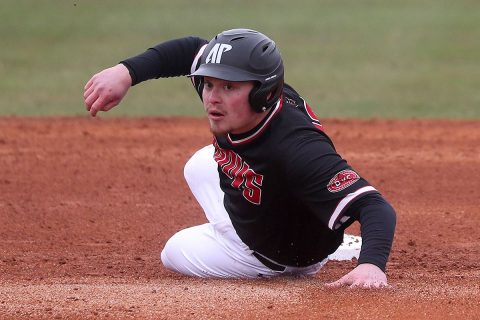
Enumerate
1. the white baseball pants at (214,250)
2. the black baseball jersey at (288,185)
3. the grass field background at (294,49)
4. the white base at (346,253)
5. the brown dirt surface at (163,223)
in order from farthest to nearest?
the grass field background at (294,49) → the white base at (346,253) → the white baseball pants at (214,250) → the black baseball jersey at (288,185) → the brown dirt surface at (163,223)

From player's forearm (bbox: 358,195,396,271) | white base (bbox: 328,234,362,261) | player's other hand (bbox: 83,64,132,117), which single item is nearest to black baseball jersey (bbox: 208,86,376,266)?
player's forearm (bbox: 358,195,396,271)

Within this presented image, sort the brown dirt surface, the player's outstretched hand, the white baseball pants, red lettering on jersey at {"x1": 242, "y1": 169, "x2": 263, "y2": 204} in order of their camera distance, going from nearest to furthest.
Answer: the brown dirt surface < the player's outstretched hand < red lettering on jersey at {"x1": 242, "y1": 169, "x2": 263, "y2": 204} < the white baseball pants

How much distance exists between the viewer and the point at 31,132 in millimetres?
9406

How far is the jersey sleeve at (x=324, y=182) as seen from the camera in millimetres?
4359

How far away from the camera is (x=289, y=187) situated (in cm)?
451

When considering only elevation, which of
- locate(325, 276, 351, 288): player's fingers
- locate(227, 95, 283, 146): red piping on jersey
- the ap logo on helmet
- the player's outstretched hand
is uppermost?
the ap logo on helmet

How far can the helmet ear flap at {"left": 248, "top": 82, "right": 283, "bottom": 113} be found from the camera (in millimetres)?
4434

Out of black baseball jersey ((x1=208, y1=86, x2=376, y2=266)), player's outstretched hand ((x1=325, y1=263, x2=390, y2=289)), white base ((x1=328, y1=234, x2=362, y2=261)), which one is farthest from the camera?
white base ((x1=328, y1=234, x2=362, y2=261))

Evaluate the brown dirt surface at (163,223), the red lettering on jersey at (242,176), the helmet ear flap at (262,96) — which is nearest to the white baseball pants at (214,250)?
the brown dirt surface at (163,223)

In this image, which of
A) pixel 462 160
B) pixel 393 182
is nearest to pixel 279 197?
pixel 393 182

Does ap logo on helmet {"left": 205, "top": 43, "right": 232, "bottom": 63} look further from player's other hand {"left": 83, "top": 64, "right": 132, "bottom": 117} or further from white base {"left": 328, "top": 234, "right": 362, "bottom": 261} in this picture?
white base {"left": 328, "top": 234, "right": 362, "bottom": 261}

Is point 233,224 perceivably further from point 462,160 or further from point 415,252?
point 462,160

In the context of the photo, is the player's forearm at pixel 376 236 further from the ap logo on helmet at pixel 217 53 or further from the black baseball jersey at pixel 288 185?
the ap logo on helmet at pixel 217 53

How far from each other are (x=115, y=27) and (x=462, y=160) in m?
9.43
